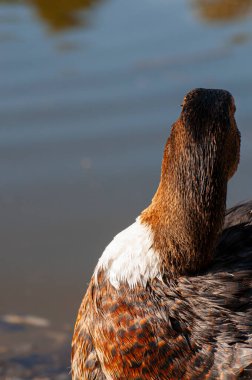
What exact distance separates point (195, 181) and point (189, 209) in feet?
0.38

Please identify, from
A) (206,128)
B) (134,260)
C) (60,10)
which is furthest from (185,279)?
(60,10)

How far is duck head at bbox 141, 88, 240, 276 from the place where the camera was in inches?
143

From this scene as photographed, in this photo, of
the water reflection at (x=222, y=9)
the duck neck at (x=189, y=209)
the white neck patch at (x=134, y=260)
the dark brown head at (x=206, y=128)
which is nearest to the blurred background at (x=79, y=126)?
the water reflection at (x=222, y=9)

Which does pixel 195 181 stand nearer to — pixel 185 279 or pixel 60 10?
pixel 185 279

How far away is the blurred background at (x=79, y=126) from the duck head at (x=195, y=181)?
149 centimetres

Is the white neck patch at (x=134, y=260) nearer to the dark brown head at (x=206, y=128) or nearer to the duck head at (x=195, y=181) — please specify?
the duck head at (x=195, y=181)

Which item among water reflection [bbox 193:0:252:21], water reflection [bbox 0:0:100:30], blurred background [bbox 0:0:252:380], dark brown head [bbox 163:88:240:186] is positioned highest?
water reflection [bbox 0:0:100:30]

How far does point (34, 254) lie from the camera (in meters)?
5.70

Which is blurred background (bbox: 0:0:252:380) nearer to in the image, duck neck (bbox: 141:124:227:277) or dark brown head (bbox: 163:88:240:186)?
duck neck (bbox: 141:124:227:277)

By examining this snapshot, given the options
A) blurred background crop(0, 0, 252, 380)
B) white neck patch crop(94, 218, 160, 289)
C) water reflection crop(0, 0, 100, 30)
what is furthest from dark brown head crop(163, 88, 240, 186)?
water reflection crop(0, 0, 100, 30)

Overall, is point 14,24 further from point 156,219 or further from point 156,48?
point 156,219

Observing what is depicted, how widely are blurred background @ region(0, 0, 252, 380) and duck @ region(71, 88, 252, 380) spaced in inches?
52.1

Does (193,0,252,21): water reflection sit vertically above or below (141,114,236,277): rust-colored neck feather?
above

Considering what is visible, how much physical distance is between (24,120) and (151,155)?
1.01 metres
